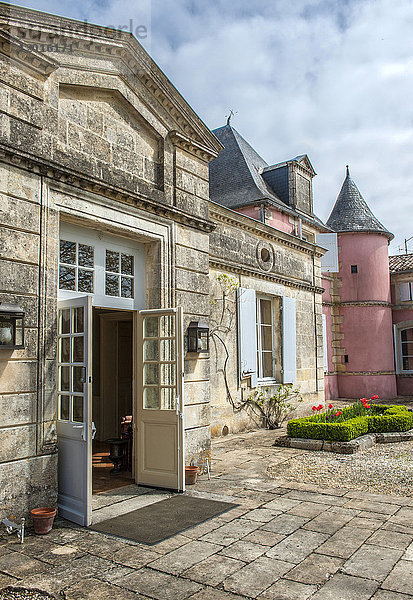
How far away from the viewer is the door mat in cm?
417

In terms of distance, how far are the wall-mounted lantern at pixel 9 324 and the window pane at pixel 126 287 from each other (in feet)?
5.20

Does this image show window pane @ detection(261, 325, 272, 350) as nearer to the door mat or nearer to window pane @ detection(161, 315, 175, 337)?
window pane @ detection(161, 315, 175, 337)

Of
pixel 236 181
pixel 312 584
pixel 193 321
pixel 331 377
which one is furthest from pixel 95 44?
pixel 331 377

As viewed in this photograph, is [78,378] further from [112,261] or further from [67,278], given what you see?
[112,261]

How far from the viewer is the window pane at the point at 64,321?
15.6ft

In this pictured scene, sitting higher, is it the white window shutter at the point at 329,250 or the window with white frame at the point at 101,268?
the white window shutter at the point at 329,250

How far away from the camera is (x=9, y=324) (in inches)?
167

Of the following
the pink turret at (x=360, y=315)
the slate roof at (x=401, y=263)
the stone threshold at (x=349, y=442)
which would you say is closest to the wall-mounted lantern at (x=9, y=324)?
the stone threshold at (x=349, y=442)

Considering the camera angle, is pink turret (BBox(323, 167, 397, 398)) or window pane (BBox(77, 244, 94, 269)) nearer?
window pane (BBox(77, 244, 94, 269))

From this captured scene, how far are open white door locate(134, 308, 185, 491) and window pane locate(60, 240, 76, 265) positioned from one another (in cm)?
105

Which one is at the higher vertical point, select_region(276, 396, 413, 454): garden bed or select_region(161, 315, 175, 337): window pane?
select_region(161, 315, 175, 337): window pane

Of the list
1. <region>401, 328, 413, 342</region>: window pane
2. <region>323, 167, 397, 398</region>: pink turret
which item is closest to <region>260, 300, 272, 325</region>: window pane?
<region>323, 167, 397, 398</region>: pink turret

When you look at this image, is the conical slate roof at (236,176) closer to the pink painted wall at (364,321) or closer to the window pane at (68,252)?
the pink painted wall at (364,321)

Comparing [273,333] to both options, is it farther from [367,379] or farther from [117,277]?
[367,379]
